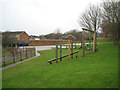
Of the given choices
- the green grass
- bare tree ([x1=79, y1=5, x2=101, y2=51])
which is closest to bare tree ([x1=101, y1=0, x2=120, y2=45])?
bare tree ([x1=79, y1=5, x2=101, y2=51])

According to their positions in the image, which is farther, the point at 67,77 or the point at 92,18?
the point at 92,18

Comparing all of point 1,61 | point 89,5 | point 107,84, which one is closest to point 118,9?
point 89,5

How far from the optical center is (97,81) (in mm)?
5008

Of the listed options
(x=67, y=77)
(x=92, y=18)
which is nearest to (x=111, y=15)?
(x=92, y=18)

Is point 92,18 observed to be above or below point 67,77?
above

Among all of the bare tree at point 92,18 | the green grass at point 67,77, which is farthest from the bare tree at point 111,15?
the green grass at point 67,77

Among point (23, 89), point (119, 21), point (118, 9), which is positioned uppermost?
point (118, 9)

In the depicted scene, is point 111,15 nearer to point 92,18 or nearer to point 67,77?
point 92,18

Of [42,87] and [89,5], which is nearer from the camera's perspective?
[42,87]

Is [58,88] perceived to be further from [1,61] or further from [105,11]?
[105,11]

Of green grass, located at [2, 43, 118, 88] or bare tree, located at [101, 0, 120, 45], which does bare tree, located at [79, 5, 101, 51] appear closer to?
bare tree, located at [101, 0, 120, 45]

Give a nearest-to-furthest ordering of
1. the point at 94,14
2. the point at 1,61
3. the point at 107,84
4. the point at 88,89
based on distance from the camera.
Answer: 1. the point at 88,89
2. the point at 107,84
3. the point at 1,61
4. the point at 94,14

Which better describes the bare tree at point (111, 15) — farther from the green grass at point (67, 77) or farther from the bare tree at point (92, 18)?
the green grass at point (67, 77)

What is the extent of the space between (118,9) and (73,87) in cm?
2185
